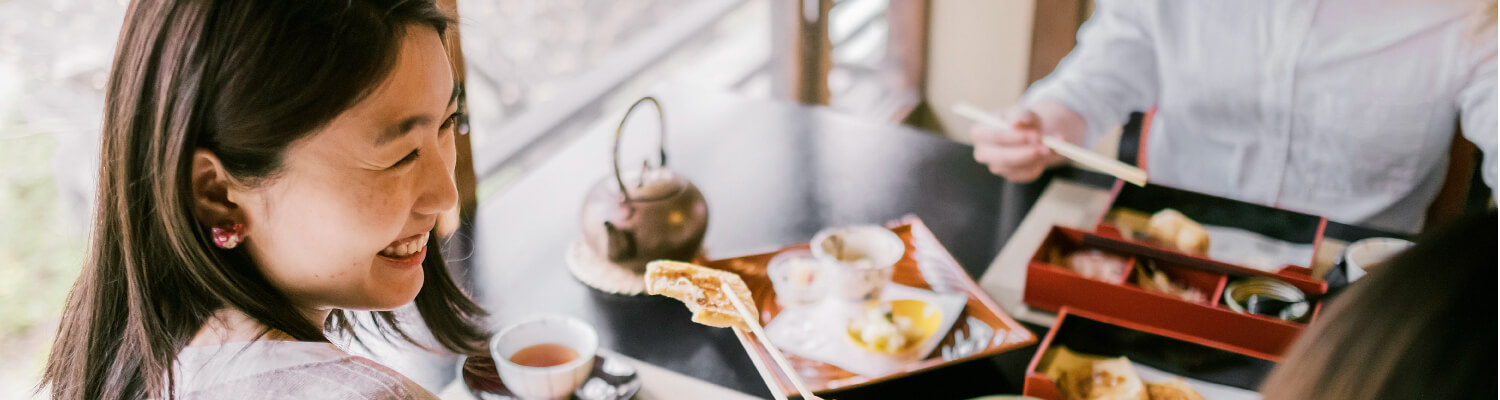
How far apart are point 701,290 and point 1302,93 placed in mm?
1524

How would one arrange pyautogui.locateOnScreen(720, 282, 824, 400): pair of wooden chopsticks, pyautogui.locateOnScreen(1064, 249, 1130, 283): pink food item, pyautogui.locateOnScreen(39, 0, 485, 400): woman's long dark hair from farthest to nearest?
pyautogui.locateOnScreen(1064, 249, 1130, 283): pink food item → pyautogui.locateOnScreen(720, 282, 824, 400): pair of wooden chopsticks → pyautogui.locateOnScreen(39, 0, 485, 400): woman's long dark hair

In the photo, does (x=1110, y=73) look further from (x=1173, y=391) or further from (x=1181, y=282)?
(x=1173, y=391)

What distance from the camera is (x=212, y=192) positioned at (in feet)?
2.56

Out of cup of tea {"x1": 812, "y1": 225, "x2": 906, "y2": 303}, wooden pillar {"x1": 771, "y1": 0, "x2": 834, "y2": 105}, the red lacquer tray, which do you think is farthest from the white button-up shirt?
wooden pillar {"x1": 771, "y1": 0, "x2": 834, "y2": 105}

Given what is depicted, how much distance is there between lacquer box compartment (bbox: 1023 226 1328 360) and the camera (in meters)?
1.34

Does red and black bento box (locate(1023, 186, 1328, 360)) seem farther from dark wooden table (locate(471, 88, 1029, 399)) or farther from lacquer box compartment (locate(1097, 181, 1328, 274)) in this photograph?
dark wooden table (locate(471, 88, 1029, 399))

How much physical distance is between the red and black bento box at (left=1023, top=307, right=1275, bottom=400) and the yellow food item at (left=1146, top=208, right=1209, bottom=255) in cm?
28

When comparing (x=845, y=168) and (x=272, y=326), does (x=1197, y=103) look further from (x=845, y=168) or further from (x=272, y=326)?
(x=272, y=326)

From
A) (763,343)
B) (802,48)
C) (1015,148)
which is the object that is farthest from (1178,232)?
(802,48)

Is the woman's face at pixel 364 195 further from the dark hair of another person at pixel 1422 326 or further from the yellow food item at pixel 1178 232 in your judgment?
the yellow food item at pixel 1178 232

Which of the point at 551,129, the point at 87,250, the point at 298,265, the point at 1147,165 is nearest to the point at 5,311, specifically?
the point at 551,129

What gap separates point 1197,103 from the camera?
2.19 meters

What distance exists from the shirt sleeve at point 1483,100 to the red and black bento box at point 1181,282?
1.78 feet

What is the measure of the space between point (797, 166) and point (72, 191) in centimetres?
145
